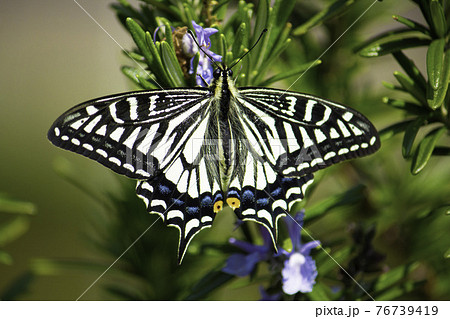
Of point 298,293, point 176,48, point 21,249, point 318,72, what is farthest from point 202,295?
point 21,249

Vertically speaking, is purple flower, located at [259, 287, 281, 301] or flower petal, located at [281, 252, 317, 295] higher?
flower petal, located at [281, 252, 317, 295]

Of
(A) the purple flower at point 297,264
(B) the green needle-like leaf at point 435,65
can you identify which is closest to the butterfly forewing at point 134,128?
(A) the purple flower at point 297,264

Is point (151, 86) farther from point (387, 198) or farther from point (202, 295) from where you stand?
point (387, 198)

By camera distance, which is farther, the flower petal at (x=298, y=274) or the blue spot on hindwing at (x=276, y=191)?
the blue spot on hindwing at (x=276, y=191)

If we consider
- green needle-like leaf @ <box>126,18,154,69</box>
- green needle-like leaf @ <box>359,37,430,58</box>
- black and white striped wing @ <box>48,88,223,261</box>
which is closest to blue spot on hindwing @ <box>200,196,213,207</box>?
black and white striped wing @ <box>48,88,223,261</box>

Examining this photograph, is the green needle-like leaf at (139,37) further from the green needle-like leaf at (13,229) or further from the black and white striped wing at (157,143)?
the green needle-like leaf at (13,229)

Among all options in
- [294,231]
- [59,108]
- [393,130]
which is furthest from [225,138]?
[59,108]

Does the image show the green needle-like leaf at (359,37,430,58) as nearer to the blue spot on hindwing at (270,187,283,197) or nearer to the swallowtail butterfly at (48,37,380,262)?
the swallowtail butterfly at (48,37,380,262)
